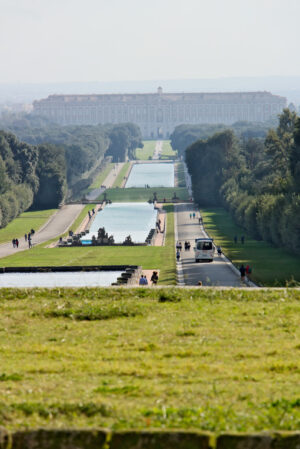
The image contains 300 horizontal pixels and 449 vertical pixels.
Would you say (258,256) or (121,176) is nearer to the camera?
(258,256)

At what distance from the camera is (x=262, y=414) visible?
10.2m

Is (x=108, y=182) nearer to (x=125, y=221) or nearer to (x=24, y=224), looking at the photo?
(x=125, y=221)

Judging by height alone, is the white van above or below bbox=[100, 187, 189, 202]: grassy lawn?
below

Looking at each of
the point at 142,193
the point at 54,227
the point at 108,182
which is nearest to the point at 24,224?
the point at 54,227

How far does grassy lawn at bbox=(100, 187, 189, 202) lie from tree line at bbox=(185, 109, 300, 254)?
8087mm

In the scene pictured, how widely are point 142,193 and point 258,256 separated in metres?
70.6

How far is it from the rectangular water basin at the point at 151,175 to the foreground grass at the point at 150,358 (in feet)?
383

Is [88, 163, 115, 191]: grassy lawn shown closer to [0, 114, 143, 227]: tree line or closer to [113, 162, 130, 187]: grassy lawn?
[0, 114, 143, 227]: tree line

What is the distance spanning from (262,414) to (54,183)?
97.0 metres

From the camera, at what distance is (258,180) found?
304 feet

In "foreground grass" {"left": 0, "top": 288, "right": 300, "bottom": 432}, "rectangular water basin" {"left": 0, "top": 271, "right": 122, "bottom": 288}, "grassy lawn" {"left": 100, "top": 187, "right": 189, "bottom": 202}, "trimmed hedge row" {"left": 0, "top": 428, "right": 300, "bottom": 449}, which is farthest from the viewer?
"grassy lawn" {"left": 100, "top": 187, "right": 189, "bottom": 202}

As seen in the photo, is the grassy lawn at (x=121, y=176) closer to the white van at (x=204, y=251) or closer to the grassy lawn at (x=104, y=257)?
the grassy lawn at (x=104, y=257)

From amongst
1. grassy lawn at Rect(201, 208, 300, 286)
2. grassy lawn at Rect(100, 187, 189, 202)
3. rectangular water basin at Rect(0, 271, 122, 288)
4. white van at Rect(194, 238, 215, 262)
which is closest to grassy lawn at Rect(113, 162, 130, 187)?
grassy lawn at Rect(100, 187, 189, 202)

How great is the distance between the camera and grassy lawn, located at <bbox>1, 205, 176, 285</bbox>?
162 feet
